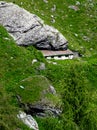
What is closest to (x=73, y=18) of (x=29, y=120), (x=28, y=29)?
(x=28, y=29)

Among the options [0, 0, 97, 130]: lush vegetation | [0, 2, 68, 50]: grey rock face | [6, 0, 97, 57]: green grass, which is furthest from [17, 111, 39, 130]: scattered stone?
[6, 0, 97, 57]: green grass

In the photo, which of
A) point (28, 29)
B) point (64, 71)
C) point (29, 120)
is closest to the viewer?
point (29, 120)

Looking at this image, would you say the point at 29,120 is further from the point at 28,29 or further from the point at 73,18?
the point at 73,18

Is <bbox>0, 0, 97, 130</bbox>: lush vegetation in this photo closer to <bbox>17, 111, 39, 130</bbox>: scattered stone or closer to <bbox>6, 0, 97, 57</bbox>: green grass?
<bbox>6, 0, 97, 57</bbox>: green grass

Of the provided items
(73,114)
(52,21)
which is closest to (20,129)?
(73,114)

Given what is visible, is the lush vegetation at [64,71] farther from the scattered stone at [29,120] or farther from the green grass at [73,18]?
the scattered stone at [29,120]
